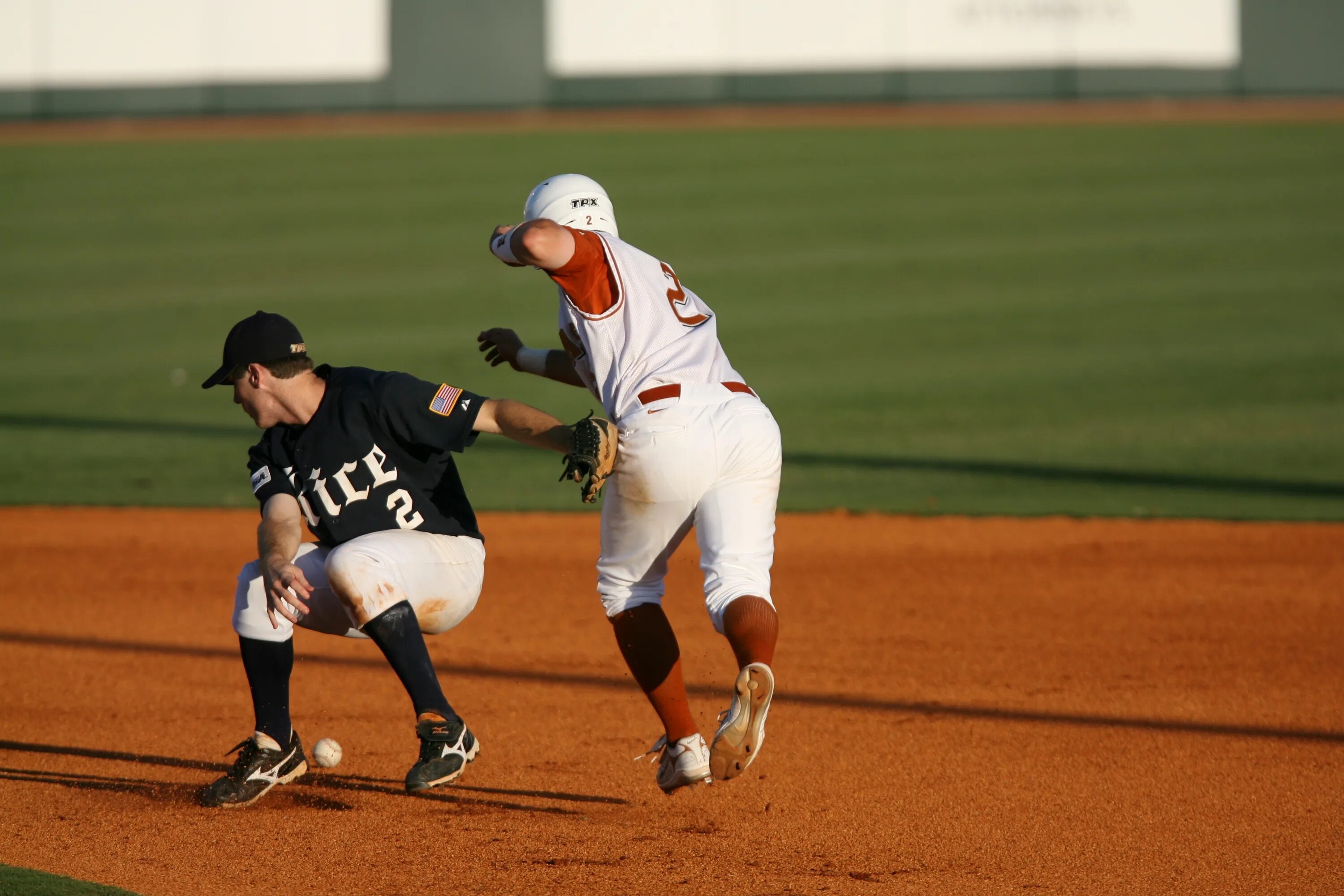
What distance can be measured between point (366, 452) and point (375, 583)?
0.37 meters

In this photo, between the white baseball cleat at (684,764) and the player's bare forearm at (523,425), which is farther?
the white baseball cleat at (684,764)

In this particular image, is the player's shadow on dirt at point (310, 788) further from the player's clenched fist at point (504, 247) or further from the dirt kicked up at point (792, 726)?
the player's clenched fist at point (504, 247)

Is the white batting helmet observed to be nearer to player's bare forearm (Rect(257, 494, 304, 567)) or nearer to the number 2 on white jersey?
the number 2 on white jersey

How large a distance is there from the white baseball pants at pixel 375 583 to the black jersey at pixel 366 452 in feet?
0.25

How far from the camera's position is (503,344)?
4.32 meters

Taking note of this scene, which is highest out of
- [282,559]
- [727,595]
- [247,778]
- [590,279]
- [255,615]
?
[590,279]

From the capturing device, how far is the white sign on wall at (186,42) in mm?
24453

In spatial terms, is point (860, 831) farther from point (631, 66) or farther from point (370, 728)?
point (631, 66)

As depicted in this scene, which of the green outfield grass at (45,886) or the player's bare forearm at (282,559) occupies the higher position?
the player's bare forearm at (282,559)

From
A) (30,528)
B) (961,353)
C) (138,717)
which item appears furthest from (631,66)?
(138,717)

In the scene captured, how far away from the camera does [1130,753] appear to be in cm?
439

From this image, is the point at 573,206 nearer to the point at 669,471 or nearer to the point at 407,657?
the point at 669,471

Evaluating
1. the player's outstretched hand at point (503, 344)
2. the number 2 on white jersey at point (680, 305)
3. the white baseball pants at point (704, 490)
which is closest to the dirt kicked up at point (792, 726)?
the white baseball pants at point (704, 490)

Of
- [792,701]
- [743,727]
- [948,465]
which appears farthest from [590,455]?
[948,465]
